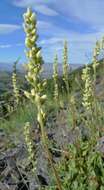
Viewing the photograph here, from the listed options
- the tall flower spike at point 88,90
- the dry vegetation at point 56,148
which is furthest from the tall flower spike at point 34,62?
the tall flower spike at point 88,90

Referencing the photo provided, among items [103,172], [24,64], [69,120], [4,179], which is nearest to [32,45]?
[24,64]

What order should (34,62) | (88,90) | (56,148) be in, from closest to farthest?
(34,62)
(88,90)
(56,148)

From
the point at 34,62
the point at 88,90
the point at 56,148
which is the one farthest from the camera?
the point at 56,148

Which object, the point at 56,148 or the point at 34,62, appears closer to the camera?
the point at 34,62

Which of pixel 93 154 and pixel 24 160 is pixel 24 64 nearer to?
pixel 93 154

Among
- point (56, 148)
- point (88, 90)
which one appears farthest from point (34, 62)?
point (56, 148)

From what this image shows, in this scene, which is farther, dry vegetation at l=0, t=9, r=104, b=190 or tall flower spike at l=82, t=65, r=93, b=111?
tall flower spike at l=82, t=65, r=93, b=111

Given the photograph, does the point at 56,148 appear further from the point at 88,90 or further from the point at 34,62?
the point at 34,62

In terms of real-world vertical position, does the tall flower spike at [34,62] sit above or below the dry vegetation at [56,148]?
above

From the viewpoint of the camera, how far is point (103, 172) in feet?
19.5

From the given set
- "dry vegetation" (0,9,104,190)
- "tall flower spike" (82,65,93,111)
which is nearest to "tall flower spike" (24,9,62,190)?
"dry vegetation" (0,9,104,190)

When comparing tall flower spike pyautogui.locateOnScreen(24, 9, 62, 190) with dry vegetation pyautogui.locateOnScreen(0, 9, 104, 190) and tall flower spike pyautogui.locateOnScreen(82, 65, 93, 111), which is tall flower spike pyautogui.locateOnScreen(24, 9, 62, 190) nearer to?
dry vegetation pyautogui.locateOnScreen(0, 9, 104, 190)

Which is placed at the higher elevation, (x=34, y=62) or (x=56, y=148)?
(x=34, y=62)

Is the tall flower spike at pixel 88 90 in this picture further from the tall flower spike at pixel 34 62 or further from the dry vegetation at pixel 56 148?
the tall flower spike at pixel 34 62
